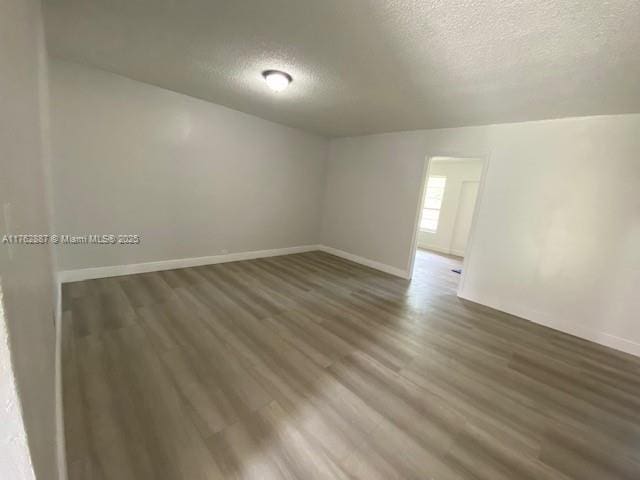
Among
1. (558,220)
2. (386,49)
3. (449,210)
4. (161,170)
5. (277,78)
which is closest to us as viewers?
(386,49)

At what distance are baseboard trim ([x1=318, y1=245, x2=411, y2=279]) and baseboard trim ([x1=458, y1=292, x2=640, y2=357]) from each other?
110 cm

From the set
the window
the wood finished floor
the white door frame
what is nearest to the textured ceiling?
the white door frame

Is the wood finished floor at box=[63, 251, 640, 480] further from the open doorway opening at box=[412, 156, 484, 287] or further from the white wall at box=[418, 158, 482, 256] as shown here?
the white wall at box=[418, 158, 482, 256]

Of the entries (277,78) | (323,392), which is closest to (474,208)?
(277,78)

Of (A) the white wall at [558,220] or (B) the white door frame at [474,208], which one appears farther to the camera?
(B) the white door frame at [474,208]

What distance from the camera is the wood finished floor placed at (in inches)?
52.6

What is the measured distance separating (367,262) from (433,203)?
3785 mm

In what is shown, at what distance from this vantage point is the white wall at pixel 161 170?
287cm

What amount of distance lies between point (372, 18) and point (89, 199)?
11.5 ft

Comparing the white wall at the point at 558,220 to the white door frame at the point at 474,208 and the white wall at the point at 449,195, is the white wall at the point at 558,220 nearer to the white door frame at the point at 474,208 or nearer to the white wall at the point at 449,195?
the white door frame at the point at 474,208

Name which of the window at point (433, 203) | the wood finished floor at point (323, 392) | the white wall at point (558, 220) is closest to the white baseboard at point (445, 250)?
the window at point (433, 203)

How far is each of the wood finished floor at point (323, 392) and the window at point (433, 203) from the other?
4591mm

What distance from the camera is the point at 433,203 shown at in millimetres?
7516

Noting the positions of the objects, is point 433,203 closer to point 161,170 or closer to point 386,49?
point 386,49
